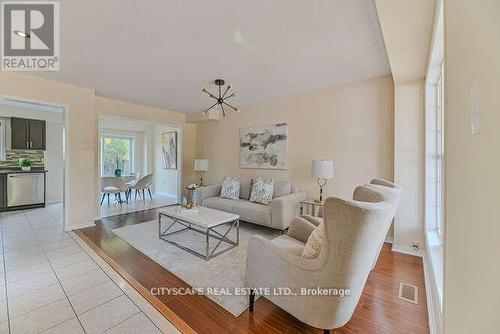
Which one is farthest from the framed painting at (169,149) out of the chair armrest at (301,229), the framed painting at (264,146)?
the chair armrest at (301,229)

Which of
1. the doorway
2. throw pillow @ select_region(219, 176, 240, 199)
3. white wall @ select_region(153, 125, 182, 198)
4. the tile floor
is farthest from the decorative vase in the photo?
white wall @ select_region(153, 125, 182, 198)

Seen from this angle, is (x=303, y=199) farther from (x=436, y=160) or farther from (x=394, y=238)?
(x=436, y=160)

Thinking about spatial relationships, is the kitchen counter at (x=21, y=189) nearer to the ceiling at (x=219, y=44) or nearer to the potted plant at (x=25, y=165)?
the potted plant at (x=25, y=165)

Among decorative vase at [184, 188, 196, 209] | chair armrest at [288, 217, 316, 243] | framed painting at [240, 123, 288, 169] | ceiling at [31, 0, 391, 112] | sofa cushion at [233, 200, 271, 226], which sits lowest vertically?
sofa cushion at [233, 200, 271, 226]

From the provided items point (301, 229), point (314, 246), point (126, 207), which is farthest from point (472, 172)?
point (126, 207)

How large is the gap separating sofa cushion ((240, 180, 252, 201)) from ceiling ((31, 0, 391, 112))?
192cm

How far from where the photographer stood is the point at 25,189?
505 cm

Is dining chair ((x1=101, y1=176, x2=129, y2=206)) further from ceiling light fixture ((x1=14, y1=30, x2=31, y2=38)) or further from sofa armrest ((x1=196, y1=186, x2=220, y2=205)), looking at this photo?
ceiling light fixture ((x1=14, y1=30, x2=31, y2=38))

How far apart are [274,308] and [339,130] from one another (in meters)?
2.81

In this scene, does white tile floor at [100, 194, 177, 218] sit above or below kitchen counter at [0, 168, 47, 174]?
below

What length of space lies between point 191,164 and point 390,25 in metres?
5.39

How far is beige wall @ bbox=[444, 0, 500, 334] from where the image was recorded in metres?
0.54

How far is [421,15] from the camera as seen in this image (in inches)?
62.6

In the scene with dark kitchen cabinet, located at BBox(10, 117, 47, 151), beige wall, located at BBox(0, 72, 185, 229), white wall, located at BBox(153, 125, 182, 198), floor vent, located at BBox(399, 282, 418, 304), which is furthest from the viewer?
white wall, located at BBox(153, 125, 182, 198)
